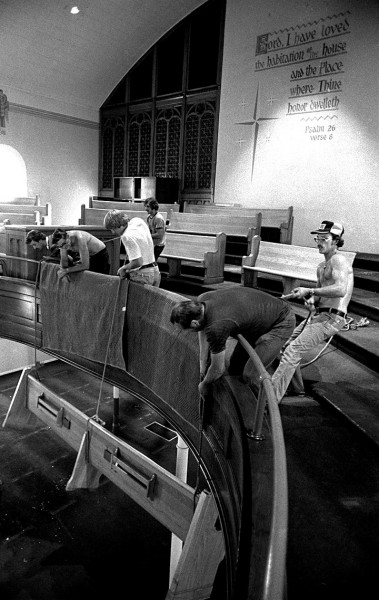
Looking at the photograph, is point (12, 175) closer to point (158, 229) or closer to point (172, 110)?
point (172, 110)

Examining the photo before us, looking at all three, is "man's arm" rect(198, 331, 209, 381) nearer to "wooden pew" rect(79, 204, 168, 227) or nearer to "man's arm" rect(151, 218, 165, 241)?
"man's arm" rect(151, 218, 165, 241)

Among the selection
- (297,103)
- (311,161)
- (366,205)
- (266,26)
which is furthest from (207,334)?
(266,26)

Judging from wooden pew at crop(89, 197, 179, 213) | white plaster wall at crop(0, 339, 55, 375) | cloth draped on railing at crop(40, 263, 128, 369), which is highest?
wooden pew at crop(89, 197, 179, 213)

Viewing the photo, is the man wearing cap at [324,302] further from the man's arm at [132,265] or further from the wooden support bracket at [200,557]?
the man's arm at [132,265]

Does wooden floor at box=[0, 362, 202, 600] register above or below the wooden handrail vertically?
below

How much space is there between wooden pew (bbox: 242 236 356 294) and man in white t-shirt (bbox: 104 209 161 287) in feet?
6.07

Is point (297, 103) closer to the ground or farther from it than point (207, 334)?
farther from it

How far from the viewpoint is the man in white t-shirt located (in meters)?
4.23

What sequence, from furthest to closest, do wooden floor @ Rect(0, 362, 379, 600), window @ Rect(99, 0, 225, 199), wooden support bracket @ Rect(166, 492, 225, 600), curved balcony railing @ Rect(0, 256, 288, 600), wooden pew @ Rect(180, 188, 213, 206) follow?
1. wooden pew @ Rect(180, 188, 213, 206)
2. window @ Rect(99, 0, 225, 199)
3. wooden support bracket @ Rect(166, 492, 225, 600)
4. wooden floor @ Rect(0, 362, 379, 600)
5. curved balcony railing @ Rect(0, 256, 288, 600)

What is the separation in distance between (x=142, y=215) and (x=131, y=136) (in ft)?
17.6

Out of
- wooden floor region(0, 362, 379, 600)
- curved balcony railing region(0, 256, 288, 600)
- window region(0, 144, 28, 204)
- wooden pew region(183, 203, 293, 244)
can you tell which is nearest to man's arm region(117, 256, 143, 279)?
curved balcony railing region(0, 256, 288, 600)

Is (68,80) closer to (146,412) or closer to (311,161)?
(311,161)

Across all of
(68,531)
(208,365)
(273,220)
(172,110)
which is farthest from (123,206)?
(208,365)

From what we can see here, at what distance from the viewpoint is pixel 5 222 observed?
7336 mm
